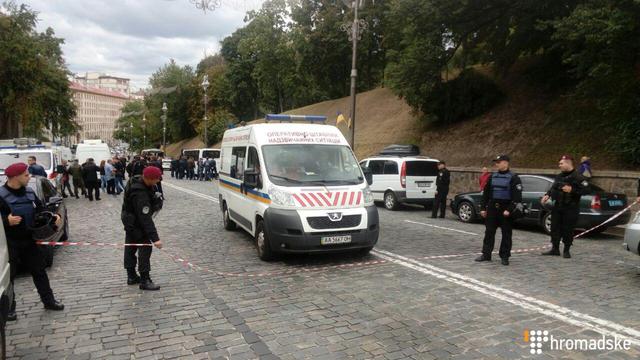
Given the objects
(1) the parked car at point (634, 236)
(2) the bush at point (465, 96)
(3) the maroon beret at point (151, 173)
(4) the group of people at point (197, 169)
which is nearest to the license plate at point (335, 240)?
(3) the maroon beret at point (151, 173)

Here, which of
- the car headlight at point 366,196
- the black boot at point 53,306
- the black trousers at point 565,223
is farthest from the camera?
the black trousers at point 565,223

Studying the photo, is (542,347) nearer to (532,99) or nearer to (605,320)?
(605,320)

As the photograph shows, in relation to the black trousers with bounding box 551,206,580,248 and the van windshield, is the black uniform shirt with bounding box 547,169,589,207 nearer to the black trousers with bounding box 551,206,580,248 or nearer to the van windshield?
the black trousers with bounding box 551,206,580,248

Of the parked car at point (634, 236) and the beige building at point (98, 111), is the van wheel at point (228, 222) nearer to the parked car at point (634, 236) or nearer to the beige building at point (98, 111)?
the parked car at point (634, 236)

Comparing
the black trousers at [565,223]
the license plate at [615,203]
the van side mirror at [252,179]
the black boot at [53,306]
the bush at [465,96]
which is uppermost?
the bush at [465,96]

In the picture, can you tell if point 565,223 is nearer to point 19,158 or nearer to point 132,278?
point 132,278

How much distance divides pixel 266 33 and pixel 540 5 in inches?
1651

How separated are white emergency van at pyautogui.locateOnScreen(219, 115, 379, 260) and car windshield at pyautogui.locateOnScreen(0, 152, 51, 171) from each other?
382 inches

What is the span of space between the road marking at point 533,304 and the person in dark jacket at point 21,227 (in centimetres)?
499

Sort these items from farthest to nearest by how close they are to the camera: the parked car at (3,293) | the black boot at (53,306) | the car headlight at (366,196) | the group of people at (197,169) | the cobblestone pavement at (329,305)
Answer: the group of people at (197,169), the car headlight at (366,196), the black boot at (53,306), the cobblestone pavement at (329,305), the parked car at (3,293)

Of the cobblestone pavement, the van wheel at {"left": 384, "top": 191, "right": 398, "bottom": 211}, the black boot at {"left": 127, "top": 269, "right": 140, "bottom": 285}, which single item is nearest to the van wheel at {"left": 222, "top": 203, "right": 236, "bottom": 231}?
the cobblestone pavement

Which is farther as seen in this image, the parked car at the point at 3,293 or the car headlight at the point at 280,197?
the car headlight at the point at 280,197

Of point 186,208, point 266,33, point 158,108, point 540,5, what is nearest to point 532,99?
point 540,5

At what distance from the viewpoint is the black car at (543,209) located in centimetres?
1039
